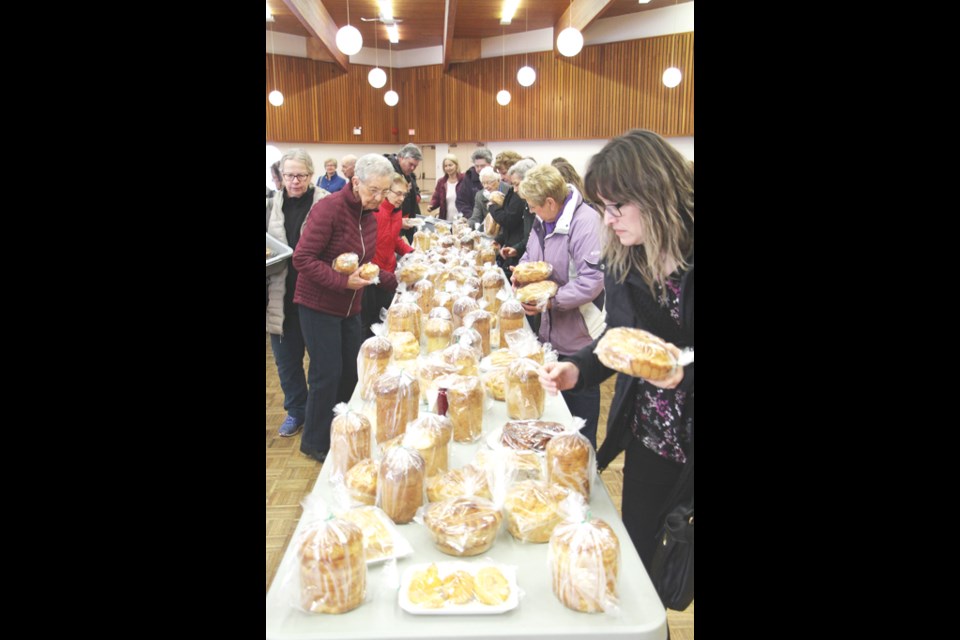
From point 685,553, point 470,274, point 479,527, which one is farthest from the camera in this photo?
point 470,274

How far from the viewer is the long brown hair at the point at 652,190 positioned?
141 centimetres

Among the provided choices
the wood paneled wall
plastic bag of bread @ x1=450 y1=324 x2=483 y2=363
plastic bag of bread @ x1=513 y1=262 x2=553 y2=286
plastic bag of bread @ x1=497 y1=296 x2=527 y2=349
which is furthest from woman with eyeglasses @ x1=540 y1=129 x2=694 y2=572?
the wood paneled wall

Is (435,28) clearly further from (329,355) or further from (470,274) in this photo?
(329,355)

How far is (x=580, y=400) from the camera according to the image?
287cm

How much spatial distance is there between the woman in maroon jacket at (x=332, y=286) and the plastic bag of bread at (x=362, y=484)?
167 centimetres

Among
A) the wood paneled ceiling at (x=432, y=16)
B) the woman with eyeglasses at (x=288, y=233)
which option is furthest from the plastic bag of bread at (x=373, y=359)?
the wood paneled ceiling at (x=432, y=16)

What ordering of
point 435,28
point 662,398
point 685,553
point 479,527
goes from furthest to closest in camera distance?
point 435,28
point 662,398
point 685,553
point 479,527

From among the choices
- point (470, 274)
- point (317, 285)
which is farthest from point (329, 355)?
point (470, 274)

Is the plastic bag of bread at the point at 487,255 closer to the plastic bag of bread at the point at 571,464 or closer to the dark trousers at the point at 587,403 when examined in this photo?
the dark trousers at the point at 587,403

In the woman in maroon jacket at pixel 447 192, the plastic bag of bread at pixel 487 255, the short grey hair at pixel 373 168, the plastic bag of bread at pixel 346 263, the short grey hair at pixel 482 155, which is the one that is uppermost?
the short grey hair at pixel 482 155

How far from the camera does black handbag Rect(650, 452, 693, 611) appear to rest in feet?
4.79

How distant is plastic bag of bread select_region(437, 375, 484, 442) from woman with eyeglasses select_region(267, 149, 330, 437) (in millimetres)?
1867
